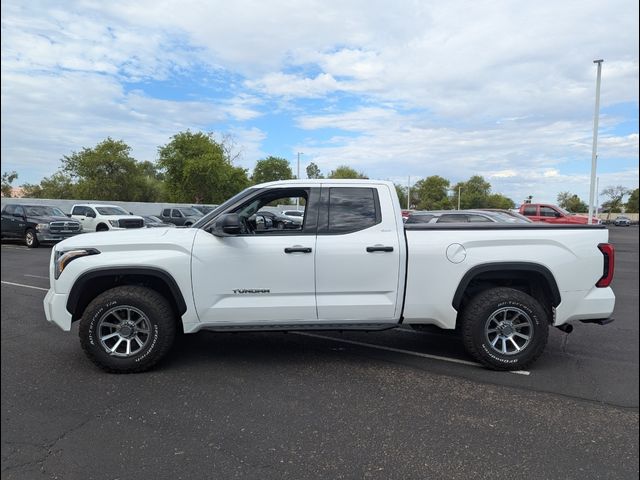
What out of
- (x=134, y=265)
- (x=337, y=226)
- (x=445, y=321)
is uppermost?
(x=337, y=226)

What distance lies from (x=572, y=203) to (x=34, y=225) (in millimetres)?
78067

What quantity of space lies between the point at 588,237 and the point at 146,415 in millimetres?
4357

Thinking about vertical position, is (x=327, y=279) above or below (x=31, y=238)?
above

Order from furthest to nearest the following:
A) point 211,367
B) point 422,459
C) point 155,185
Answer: point 155,185, point 211,367, point 422,459

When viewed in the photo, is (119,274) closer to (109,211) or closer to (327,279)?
(327,279)

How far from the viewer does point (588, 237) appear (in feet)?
14.7

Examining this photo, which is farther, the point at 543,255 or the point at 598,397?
the point at 543,255

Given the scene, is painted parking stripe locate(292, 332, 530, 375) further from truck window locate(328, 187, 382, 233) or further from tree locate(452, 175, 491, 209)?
tree locate(452, 175, 491, 209)

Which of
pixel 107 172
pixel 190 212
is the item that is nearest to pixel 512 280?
pixel 190 212

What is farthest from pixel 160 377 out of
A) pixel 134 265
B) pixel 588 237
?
pixel 588 237

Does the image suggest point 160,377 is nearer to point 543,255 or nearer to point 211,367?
point 211,367

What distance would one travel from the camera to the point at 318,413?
3561mm

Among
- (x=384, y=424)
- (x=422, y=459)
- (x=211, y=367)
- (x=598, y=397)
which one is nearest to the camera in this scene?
(x=422, y=459)

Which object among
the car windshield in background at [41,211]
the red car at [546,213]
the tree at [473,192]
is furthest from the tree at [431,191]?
the car windshield in background at [41,211]
